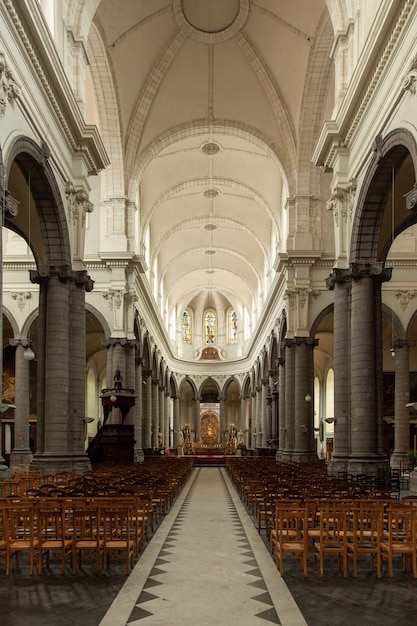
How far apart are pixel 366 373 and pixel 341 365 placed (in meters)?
1.28

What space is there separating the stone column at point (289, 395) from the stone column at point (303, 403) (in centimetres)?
61

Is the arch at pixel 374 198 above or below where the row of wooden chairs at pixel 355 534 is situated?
above

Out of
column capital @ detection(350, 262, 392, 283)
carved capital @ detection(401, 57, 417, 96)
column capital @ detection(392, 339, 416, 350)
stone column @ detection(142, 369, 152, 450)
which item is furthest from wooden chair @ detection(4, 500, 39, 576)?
stone column @ detection(142, 369, 152, 450)

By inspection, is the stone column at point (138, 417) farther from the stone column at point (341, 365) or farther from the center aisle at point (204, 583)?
the center aisle at point (204, 583)

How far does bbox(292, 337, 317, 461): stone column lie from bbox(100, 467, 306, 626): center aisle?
54.7ft

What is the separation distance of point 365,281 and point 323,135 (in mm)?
4431

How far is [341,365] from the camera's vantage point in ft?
62.8

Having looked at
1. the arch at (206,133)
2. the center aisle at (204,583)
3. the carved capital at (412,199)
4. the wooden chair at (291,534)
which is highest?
the arch at (206,133)

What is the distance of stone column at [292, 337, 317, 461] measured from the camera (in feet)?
99.2

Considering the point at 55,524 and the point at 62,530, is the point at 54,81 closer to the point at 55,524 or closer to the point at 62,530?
the point at 55,524

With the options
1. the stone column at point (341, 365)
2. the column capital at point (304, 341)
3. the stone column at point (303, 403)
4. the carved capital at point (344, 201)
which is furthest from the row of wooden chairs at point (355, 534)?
the column capital at point (304, 341)

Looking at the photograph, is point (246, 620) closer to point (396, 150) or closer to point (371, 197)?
point (396, 150)

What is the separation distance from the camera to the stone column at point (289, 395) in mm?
31484

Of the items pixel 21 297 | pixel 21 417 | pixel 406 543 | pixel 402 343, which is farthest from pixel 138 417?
pixel 406 543
